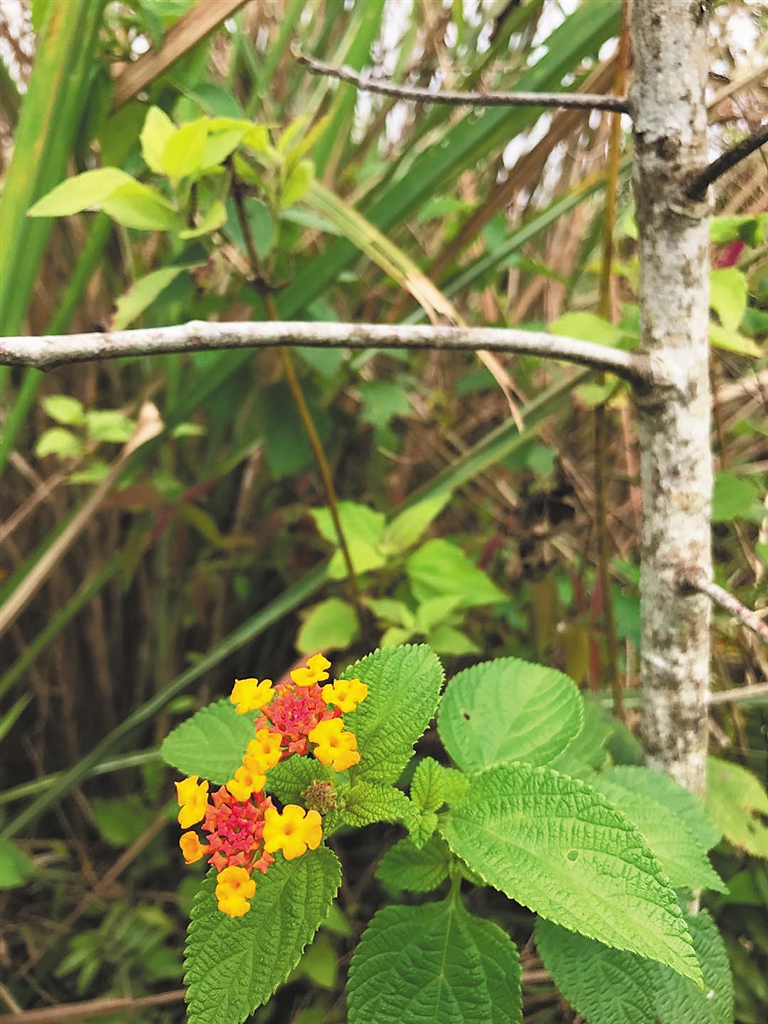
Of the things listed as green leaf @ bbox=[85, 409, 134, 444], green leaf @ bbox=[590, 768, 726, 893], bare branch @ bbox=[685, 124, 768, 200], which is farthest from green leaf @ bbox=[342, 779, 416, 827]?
green leaf @ bbox=[85, 409, 134, 444]

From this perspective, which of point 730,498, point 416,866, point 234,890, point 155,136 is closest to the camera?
point 234,890

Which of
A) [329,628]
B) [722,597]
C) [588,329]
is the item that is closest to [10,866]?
[329,628]

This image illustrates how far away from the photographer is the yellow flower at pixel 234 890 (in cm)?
29

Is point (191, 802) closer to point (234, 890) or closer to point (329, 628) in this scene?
point (234, 890)

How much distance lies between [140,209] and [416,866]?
0.49m

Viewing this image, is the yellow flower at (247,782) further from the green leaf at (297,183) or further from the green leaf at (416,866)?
the green leaf at (297,183)

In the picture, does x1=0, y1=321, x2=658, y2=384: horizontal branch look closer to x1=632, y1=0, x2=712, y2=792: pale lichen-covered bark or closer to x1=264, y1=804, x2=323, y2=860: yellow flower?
x1=632, y1=0, x2=712, y2=792: pale lichen-covered bark

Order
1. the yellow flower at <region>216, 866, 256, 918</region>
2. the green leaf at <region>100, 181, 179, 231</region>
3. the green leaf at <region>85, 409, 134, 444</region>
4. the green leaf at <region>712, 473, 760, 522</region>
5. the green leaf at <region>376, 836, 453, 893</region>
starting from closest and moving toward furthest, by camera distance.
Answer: the yellow flower at <region>216, 866, 256, 918</region>
the green leaf at <region>376, 836, 453, 893</region>
the green leaf at <region>100, 181, 179, 231</region>
the green leaf at <region>712, 473, 760, 522</region>
the green leaf at <region>85, 409, 134, 444</region>

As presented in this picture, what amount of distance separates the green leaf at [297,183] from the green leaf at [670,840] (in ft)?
1.57

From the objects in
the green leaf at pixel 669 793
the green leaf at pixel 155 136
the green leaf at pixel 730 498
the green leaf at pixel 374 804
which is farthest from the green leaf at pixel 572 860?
the green leaf at pixel 155 136

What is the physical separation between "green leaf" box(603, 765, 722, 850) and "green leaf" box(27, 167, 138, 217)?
0.53m

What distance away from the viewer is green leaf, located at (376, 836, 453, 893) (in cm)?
39

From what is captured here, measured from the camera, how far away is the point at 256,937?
326 mm

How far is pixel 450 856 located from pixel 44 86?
0.58 metres
